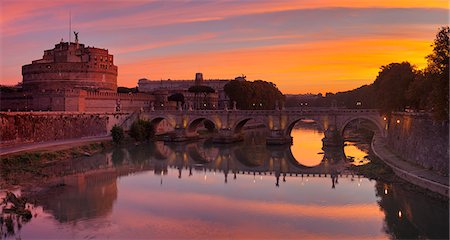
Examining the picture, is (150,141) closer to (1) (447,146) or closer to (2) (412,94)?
(2) (412,94)

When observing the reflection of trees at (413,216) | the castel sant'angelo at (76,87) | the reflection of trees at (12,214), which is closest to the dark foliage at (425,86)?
the reflection of trees at (413,216)

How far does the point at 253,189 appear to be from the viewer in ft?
77.6

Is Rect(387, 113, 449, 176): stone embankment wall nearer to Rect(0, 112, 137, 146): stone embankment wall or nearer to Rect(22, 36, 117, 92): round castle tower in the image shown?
Rect(0, 112, 137, 146): stone embankment wall

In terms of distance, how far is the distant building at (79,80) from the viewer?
49.8 metres

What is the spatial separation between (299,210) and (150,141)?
97.0 ft

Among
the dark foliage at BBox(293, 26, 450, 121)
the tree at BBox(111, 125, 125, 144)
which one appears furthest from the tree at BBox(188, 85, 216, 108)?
the dark foliage at BBox(293, 26, 450, 121)

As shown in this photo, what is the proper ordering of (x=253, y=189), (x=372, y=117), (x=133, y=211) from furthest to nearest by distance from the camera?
1. (x=372, y=117)
2. (x=253, y=189)
3. (x=133, y=211)

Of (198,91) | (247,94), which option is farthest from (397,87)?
(198,91)

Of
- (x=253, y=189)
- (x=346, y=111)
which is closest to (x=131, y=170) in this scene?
(x=253, y=189)

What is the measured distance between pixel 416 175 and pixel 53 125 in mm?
28679

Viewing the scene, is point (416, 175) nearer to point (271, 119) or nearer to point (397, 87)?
point (397, 87)

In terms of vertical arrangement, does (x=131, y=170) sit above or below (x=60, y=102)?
below

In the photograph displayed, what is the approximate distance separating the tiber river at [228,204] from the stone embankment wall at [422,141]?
1.79 m

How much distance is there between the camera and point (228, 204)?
20.2 m
